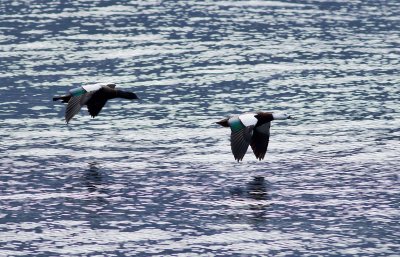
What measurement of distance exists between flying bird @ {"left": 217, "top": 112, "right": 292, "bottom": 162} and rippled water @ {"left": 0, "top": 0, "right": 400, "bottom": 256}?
1.06 m

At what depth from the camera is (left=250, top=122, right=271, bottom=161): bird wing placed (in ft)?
162

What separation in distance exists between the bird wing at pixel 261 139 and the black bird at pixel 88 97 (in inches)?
251

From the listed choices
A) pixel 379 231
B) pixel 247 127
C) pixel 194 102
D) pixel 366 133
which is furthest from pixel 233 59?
pixel 379 231

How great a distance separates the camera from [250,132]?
48219 millimetres

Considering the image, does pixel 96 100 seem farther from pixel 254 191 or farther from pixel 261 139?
pixel 254 191

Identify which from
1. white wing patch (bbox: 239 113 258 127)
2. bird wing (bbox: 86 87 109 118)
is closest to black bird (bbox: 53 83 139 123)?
bird wing (bbox: 86 87 109 118)

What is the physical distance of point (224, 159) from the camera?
51.8 m

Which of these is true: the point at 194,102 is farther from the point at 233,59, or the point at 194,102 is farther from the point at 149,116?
the point at 233,59

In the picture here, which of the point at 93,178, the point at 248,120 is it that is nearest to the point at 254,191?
the point at 248,120

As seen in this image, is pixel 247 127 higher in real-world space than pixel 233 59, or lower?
higher

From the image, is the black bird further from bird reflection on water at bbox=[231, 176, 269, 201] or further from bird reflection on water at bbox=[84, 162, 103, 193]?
bird reflection on water at bbox=[231, 176, 269, 201]

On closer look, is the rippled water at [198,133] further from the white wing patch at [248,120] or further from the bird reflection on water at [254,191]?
the white wing patch at [248,120]

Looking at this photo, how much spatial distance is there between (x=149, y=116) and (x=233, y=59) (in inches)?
630

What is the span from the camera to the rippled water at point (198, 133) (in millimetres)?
42375
